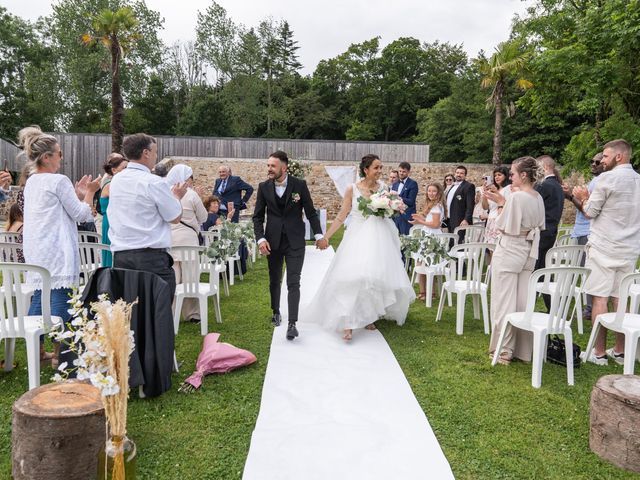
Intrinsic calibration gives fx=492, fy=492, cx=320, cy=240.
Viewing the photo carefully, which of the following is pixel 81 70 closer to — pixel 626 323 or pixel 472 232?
pixel 472 232

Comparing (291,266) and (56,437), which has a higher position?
(291,266)

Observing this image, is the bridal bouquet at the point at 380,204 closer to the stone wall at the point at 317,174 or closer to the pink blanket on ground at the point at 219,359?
the pink blanket on ground at the point at 219,359

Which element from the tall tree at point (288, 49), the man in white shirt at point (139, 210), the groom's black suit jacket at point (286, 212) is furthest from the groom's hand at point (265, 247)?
the tall tree at point (288, 49)

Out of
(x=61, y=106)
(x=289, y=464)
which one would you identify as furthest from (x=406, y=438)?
(x=61, y=106)

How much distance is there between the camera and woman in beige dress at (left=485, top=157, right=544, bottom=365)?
4363 millimetres

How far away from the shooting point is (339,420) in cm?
351

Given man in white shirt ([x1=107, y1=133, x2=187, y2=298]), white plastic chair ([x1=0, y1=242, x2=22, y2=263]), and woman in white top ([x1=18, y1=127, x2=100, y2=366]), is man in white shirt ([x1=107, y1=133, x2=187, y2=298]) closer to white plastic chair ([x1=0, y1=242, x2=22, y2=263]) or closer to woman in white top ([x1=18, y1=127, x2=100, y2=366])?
woman in white top ([x1=18, y1=127, x2=100, y2=366])

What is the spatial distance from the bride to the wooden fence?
75.0 feet

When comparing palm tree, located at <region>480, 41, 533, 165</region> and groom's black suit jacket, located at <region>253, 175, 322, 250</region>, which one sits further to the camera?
palm tree, located at <region>480, 41, 533, 165</region>

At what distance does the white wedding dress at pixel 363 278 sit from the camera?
5.21 meters

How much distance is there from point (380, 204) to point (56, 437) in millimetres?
3669

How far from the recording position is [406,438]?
3.26 m

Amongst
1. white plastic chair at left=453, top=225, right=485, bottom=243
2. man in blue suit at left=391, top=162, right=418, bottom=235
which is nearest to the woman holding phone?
white plastic chair at left=453, top=225, right=485, bottom=243

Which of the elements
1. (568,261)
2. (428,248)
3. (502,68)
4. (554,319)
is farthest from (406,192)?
(502,68)
